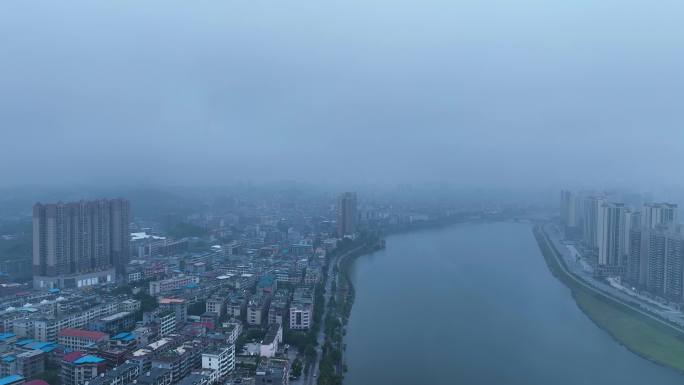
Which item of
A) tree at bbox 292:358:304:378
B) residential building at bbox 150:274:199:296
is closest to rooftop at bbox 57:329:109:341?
tree at bbox 292:358:304:378

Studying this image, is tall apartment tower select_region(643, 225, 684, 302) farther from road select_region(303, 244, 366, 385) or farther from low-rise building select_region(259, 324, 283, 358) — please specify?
low-rise building select_region(259, 324, 283, 358)

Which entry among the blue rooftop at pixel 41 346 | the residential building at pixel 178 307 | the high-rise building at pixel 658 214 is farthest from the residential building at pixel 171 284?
the high-rise building at pixel 658 214

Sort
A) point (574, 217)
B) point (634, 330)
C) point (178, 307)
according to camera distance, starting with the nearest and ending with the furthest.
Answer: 1. point (634, 330)
2. point (178, 307)
3. point (574, 217)

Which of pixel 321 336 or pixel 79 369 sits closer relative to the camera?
pixel 79 369

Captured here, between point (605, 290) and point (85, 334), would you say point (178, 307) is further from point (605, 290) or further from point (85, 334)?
point (605, 290)

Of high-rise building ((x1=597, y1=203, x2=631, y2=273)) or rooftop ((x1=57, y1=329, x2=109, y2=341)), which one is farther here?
high-rise building ((x1=597, y1=203, x2=631, y2=273))

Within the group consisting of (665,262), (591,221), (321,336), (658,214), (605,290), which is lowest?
(321,336)

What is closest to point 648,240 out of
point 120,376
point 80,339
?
point 120,376
